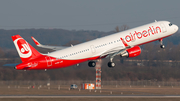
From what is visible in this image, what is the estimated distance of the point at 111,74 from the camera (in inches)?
4242

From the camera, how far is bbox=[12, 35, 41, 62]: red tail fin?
60.6 metres

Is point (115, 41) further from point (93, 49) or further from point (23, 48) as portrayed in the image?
point (23, 48)

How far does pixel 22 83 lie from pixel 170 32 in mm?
53350

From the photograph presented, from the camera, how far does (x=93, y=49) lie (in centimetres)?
6462

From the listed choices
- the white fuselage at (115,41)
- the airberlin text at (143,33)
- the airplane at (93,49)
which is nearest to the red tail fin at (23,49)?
the airplane at (93,49)

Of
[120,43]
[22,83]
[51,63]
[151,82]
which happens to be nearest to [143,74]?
[151,82]

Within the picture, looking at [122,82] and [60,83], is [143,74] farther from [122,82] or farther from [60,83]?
[60,83]

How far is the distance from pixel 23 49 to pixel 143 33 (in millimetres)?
23620

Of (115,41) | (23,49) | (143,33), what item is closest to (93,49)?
(115,41)

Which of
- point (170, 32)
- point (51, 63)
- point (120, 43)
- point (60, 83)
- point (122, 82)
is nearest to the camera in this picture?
point (51, 63)

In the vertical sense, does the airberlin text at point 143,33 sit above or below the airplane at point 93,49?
above

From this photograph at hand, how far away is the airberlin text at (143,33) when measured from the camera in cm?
6706

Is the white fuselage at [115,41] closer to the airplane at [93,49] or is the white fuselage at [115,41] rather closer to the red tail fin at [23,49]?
the airplane at [93,49]

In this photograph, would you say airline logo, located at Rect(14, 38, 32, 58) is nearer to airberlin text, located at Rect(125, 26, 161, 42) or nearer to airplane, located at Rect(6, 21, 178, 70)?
airplane, located at Rect(6, 21, 178, 70)
